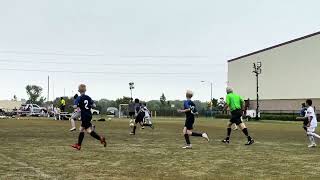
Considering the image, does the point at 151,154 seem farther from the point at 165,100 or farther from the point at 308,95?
the point at 165,100

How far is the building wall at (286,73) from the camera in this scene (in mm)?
86062

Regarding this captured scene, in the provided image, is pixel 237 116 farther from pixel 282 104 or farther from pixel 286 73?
pixel 282 104

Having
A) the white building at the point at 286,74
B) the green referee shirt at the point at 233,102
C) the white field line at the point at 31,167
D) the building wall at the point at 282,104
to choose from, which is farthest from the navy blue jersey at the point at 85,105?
the white building at the point at 286,74

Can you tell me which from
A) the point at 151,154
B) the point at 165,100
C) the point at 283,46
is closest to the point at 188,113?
the point at 151,154

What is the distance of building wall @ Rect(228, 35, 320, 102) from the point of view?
282 ft

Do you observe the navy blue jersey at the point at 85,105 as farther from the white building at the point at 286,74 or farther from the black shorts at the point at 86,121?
the white building at the point at 286,74

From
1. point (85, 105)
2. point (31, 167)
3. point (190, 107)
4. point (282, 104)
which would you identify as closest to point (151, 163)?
point (31, 167)

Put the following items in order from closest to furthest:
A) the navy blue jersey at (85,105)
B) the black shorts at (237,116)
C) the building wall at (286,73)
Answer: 1. the navy blue jersey at (85,105)
2. the black shorts at (237,116)
3. the building wall at (286,73)

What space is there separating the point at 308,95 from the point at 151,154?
75795 millimetres

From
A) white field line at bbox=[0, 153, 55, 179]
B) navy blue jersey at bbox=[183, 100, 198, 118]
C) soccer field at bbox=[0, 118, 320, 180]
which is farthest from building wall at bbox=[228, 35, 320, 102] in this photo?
white field line at bbox=[0, 153, 55, 179]

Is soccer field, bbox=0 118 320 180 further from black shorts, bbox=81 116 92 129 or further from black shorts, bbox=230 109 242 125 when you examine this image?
black shorts, bbox=230 109 242 125

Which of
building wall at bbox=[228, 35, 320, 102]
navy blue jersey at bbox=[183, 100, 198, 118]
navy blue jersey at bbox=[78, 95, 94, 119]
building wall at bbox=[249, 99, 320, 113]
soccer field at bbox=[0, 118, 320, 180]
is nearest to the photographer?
soccer field at bbox=[0, 118, 320, 180]

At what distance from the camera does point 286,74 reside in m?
94.9

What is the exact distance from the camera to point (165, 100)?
158 m
